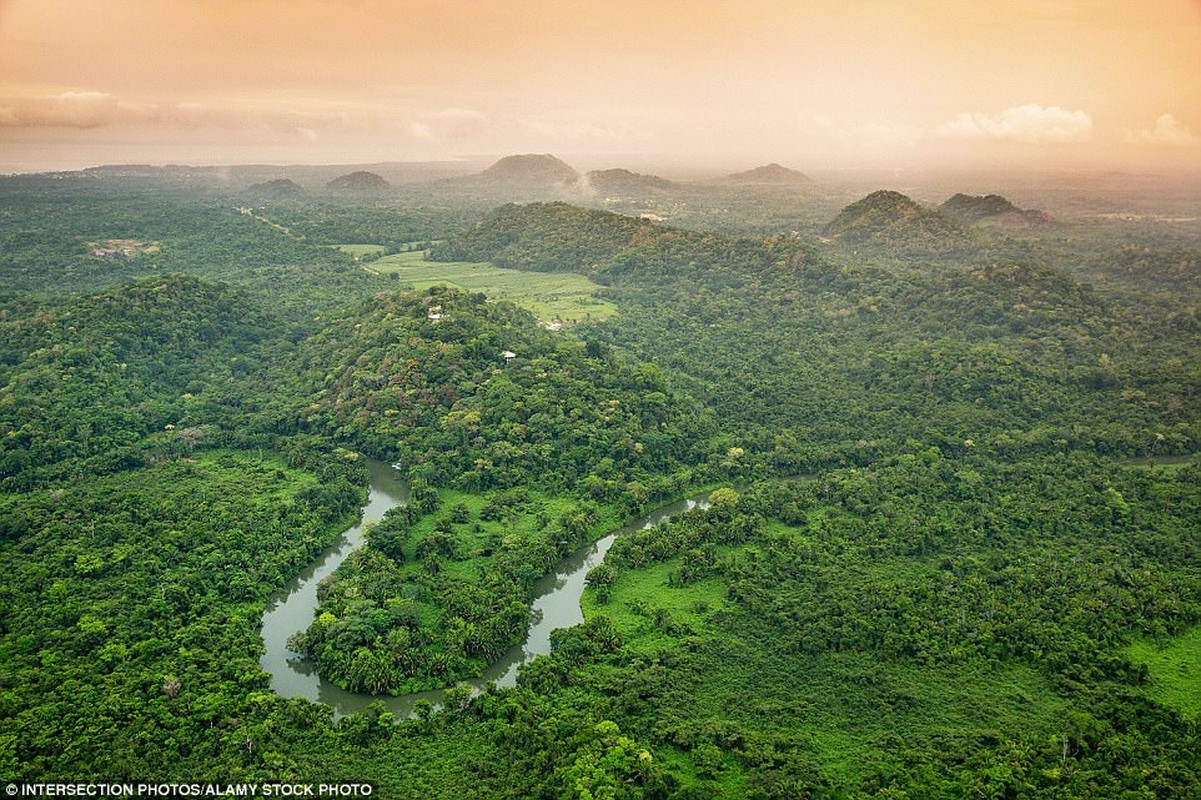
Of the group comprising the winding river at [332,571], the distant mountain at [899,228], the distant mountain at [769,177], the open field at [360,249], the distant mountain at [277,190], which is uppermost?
the distant mountain at [769,177]

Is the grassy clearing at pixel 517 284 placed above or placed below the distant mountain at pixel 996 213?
below

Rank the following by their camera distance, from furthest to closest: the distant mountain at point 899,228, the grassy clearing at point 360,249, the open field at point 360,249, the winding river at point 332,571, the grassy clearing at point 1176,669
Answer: the grassy clearing at point 360,249 < the open field at point 360,249 < the distant mountain at point 899,228 < the winding river at point 332,571 < the grassy clearing at point 1176,669

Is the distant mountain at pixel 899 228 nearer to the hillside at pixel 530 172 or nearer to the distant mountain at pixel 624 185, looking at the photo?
the distant mountain at pixel 624 185

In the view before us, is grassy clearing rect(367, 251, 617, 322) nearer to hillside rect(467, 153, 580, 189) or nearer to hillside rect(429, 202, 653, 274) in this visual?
hillside rect(429, 202, 653, 274)

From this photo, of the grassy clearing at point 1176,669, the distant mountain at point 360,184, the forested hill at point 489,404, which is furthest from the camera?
the distant mountain at point 360,184

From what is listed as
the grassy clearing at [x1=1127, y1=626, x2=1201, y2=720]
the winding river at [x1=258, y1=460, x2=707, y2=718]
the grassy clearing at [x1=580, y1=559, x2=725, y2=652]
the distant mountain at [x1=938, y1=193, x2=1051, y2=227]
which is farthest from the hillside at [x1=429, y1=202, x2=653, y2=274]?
the grassy clearing at [x1=1127, y1=626, x2=1201, y2=720]

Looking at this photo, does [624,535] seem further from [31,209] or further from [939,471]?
[31,209]

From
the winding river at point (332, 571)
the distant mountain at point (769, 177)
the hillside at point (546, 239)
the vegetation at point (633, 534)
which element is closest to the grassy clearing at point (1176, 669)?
the vegetation at point (633, 534)

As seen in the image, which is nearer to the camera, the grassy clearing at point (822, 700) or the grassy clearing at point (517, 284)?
the grassy clearing at point (822, 700)

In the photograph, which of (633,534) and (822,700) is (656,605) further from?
(822,700)
